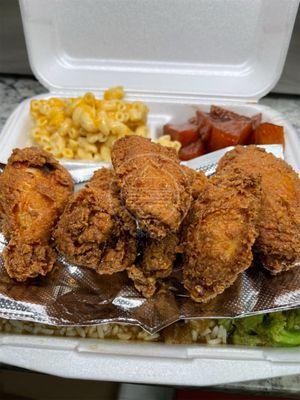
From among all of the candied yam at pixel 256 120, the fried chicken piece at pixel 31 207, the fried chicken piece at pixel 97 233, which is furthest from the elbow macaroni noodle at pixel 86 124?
the fried chicken piece at pixel 97 233

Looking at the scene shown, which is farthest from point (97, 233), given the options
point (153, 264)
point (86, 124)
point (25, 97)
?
point (25, 97)

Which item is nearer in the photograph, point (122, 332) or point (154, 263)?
point (154, 263)

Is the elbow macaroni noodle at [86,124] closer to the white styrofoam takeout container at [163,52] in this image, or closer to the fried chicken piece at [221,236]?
the white styrofoam takeout container at [163,52]

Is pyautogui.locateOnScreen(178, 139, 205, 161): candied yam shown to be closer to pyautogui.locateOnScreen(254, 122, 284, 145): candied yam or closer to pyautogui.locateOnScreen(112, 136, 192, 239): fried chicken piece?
pyautogui.locateOnScreen(254, 122, 284, 145): candied yam

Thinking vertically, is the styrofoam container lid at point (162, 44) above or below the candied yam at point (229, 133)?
above

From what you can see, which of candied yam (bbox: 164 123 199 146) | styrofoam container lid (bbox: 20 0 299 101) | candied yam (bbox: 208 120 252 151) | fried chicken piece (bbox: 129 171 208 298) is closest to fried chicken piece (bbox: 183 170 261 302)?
fried chicken piece (bbox: 129 171 208 298)

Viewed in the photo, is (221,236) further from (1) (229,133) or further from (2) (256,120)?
(2) (256,120)

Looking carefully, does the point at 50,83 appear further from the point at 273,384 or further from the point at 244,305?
the point at 273,384
